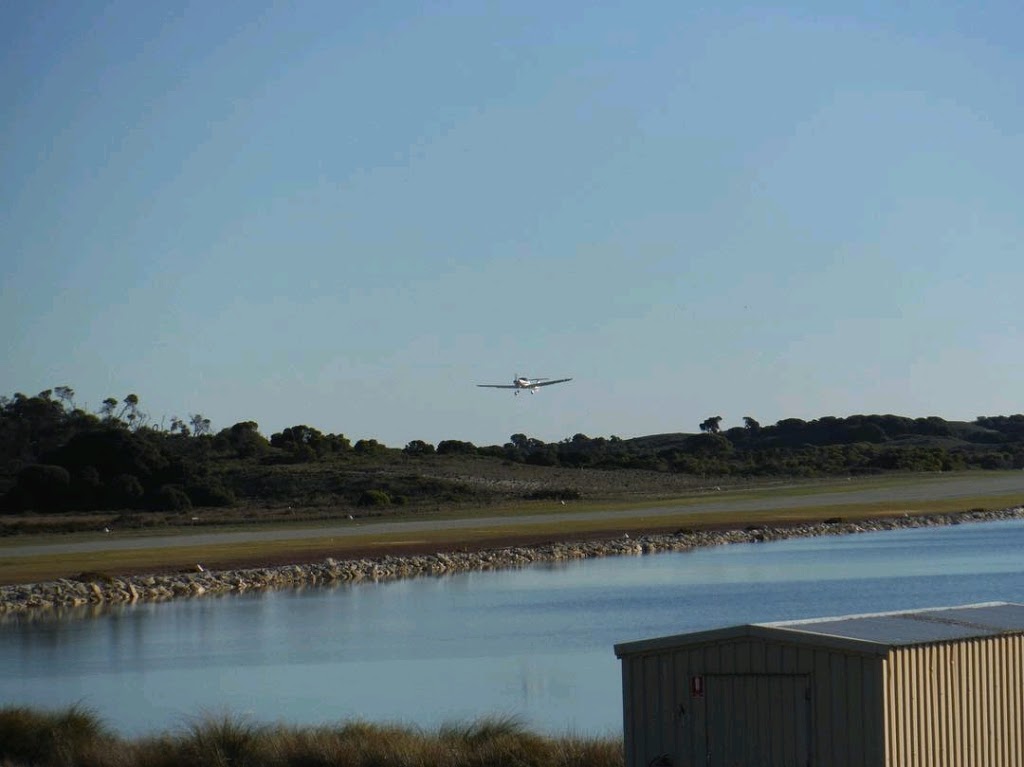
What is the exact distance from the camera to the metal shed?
41.1ft

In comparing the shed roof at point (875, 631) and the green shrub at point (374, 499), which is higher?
the green shrub at point (374, 499)

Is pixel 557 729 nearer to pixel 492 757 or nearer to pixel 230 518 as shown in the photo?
pixel 492 757

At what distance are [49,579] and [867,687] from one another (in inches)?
1604

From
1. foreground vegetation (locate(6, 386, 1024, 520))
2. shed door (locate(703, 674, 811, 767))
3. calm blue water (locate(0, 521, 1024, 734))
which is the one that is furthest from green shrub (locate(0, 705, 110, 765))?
foreground vegetation (locate(6, 386, 1024, 520))

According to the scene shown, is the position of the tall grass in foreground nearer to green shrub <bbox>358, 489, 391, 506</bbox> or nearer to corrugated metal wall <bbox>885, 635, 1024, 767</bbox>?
corrugated metal wall <bbox>885, 635, 1024, 767</bbox>

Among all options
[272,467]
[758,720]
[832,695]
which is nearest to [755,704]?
[758,720]

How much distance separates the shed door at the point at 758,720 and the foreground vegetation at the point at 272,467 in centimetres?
7357

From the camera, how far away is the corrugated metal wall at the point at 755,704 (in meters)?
12.5

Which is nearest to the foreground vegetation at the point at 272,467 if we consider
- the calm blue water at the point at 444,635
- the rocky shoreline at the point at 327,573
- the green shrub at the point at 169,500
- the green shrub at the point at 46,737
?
the green shrub at the point at 169,500

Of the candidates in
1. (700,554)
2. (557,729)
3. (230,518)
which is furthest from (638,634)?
(230,518)

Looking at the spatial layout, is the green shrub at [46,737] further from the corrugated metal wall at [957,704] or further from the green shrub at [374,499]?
the green shrub at [374,499]

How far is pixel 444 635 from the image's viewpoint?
114 ft

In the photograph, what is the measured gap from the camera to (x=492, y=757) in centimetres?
1695

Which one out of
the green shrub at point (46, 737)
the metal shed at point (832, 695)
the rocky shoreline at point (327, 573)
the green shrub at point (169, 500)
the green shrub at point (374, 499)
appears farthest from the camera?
the green shrub at point (374, 499)
